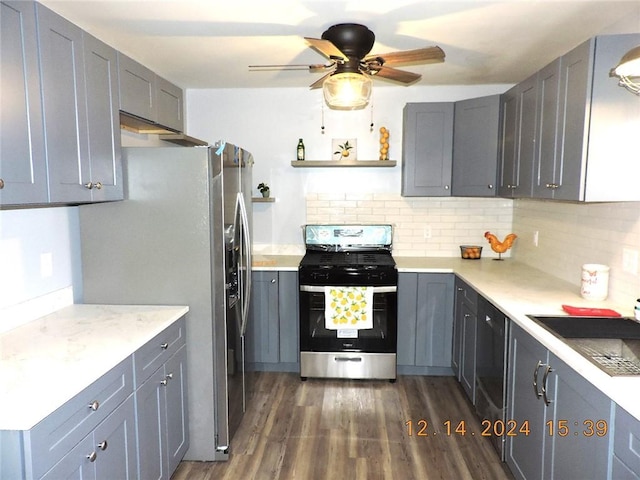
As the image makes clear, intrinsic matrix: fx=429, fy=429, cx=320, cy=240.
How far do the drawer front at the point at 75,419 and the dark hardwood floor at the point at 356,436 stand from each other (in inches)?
38.0

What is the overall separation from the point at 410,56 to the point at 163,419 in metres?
2.08

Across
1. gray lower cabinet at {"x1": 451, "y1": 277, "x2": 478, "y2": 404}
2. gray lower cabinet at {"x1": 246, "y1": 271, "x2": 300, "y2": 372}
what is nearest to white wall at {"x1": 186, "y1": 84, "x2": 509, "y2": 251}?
gray lower cabinet at {"x1": 246, "y1": 271, "x2": 300, "y2": 372}

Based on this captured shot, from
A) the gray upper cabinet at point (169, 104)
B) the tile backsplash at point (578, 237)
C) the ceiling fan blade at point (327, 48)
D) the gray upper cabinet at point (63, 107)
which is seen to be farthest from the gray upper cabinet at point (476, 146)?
the gray upper cabinet at point (63, 107)

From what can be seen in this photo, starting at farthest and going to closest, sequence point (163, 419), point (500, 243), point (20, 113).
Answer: point (500, 243), point (163, 419), point (20, 113)

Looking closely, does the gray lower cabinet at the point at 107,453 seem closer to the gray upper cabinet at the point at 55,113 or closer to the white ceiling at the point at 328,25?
the gray upper cabinet at the point at 55,113

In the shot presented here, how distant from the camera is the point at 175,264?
2.26 meters

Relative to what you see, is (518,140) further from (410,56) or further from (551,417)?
(551,417)

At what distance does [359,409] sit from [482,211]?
2.05m

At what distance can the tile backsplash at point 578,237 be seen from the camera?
2246 mm

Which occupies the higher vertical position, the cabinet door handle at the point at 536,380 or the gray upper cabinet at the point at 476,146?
the gray upper cabinet at the point at 476,146

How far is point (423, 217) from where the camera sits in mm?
3885

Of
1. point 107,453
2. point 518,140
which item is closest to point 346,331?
point 518,140

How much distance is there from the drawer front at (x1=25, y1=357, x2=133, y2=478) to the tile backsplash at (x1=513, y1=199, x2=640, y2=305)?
2439 mm

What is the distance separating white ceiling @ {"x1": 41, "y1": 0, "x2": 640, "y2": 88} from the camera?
6.84ft
